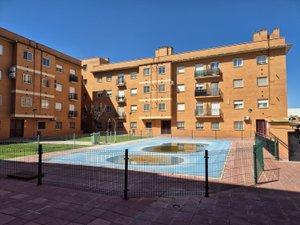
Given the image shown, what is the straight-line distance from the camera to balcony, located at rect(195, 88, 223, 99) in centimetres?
3456

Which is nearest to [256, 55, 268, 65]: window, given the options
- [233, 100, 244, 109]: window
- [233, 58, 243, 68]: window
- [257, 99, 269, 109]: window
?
[233, 58, 243, 68]: window

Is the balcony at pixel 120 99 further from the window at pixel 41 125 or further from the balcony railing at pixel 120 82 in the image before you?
the window at pixel 41 125

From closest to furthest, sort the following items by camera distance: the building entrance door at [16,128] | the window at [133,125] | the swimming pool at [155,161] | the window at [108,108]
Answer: the swimming pool at [155,161]
the building entrance door at [16,128]
the window at [133,125]
the window at [108,108]

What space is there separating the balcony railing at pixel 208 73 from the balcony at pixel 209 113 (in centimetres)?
506

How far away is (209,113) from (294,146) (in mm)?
22545

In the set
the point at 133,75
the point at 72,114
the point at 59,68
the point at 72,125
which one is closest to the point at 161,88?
the point at 133,75

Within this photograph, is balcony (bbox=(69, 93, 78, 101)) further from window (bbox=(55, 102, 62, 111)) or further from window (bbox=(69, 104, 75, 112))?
window (bbox=(55, 102, 62, 111))

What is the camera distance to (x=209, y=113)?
115 ft

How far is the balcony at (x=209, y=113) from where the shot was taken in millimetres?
34406

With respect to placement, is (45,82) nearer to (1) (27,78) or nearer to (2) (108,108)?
(1) (27,78)

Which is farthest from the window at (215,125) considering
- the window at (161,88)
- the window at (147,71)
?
the window at (147,71)

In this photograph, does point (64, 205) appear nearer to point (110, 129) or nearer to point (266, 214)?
point (266, 214)

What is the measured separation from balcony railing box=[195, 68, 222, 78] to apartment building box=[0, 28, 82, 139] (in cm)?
1966

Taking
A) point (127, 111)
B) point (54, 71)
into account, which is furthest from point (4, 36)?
point (127, 111)
